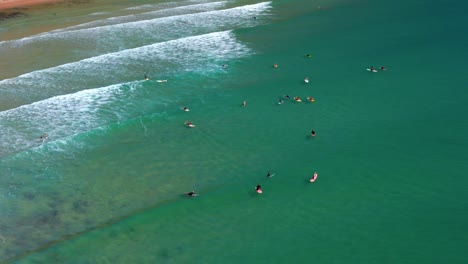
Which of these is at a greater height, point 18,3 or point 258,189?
point 18,3

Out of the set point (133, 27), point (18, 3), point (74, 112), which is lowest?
point (74, 112)

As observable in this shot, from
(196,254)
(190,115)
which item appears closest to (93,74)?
(190,115)

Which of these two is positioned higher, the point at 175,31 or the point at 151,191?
the point at 175,31

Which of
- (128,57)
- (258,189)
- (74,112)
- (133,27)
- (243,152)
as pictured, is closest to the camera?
(258,189)

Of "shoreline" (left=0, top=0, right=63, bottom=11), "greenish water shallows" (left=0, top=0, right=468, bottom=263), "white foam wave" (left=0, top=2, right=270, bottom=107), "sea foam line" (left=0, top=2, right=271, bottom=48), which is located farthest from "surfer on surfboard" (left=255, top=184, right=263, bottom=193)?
"shoreline" (left=0, top=0, right=63, bottom=11)

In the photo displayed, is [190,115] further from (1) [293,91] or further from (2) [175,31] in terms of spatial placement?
(2) [175,31]

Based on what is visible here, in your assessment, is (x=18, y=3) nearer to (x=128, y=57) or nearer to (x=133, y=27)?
(x=133, y=27)

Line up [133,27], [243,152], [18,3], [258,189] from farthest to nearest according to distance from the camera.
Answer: [18,3], [133,27], [243,152], [258,189]

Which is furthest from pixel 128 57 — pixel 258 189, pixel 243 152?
pixel 258 189
